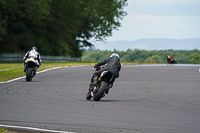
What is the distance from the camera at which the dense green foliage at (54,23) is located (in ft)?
177

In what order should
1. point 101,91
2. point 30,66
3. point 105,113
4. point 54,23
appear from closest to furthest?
point 105,113 < point 101,91 < point 30,66 < point 54,23

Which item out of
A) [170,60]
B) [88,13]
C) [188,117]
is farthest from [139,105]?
[88,13]

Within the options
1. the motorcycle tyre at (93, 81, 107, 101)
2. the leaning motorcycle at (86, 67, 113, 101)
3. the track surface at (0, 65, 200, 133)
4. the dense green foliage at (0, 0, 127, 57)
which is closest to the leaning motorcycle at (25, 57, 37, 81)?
the track surface at (0, 65, 200, 133)

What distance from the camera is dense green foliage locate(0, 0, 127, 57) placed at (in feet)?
177

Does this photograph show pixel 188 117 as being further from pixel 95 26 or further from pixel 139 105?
pixel 95 26

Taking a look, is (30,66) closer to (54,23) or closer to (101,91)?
(101,91)

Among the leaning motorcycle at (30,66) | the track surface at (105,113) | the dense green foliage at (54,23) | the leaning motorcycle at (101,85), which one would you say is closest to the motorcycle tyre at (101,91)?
the leaning motorcycle at (101,85)

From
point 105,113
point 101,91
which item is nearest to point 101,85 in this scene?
point 101,91

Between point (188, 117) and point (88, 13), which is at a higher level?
point (88, 13)

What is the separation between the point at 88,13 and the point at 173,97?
62.3 m

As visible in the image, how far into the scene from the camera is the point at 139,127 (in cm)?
859

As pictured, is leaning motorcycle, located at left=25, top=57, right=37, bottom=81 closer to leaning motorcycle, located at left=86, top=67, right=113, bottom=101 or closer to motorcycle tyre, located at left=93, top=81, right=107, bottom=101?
leaning motorcycle, located at left=86, top=67, right=113, bottom=101

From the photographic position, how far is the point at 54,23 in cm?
6619

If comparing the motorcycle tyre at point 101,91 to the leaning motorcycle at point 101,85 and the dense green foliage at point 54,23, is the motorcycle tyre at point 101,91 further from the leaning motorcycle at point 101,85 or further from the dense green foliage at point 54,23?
the dense green foliage at point 54,23
